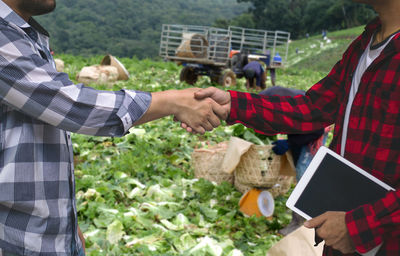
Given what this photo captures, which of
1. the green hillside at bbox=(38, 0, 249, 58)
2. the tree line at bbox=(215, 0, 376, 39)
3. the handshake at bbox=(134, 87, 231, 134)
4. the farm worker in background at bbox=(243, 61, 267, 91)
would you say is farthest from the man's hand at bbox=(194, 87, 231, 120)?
the tree line at bbox=(215, 0, 376, 39)

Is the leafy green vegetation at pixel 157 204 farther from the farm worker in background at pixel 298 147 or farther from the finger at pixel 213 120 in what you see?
the finger at pixel 213 120

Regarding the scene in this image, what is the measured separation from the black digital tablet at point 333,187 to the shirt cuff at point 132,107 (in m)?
0.63

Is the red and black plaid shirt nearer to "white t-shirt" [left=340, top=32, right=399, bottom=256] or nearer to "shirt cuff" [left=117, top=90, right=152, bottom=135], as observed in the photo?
"white t-shirt" [left=340, top=32, right=399, bottom=256]

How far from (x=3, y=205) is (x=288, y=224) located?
3.12m

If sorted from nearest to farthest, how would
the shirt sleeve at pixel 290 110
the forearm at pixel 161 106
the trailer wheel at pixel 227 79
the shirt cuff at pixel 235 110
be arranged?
the forearm at pixel 161 106 → the shirt sleeve at pixel 290 110 → the shirt cuff at pixel 235 110 → the trailer wheel at pixel 227 79

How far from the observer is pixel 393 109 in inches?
56.2

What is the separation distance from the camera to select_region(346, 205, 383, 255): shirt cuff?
4.53ft

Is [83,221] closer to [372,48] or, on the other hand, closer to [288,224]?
[288,224]

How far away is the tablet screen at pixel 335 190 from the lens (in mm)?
1476

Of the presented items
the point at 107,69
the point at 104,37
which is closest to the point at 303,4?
the point at 104,37

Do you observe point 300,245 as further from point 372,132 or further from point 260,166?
point 260,166

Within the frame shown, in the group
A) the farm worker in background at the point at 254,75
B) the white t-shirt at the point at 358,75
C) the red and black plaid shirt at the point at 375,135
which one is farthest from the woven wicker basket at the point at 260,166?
the farm worker in background at the point at 254,75

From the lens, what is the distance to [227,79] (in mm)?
11141

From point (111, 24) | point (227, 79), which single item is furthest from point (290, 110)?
point (111, 24)
